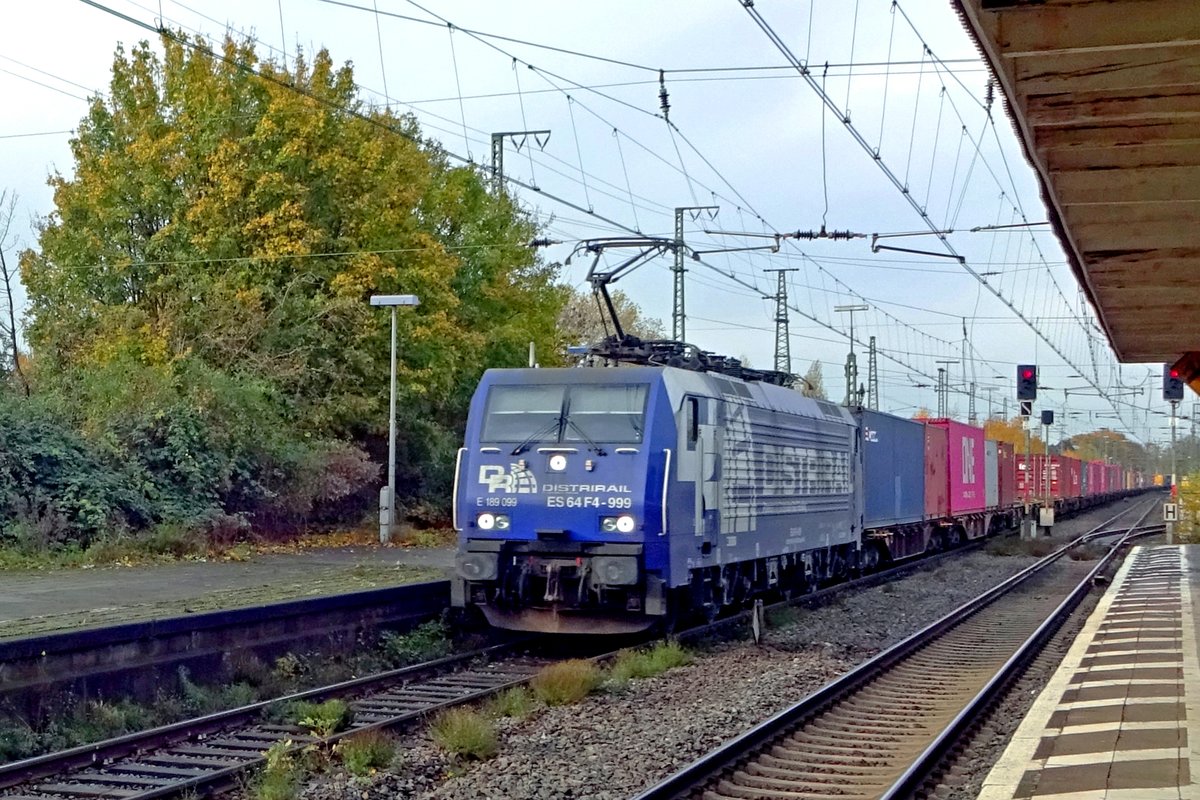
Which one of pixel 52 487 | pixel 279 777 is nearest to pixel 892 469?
pixel 52 487

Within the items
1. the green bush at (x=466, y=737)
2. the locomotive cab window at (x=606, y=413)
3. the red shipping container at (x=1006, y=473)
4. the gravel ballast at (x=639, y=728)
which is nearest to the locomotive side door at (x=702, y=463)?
the locomotive cab window at (x=606, y=413)

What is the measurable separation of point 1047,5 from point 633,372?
29.1ft

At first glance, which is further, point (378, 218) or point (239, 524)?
point (378, 218)

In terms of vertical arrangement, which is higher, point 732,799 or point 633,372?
point 633,372

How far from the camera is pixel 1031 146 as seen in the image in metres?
7.45

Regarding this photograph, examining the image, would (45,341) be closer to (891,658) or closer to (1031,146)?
(891,658)

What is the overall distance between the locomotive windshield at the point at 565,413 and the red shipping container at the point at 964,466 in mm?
20622

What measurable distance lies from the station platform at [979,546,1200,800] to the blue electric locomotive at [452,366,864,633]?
4045 mm

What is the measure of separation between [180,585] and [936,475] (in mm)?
19723

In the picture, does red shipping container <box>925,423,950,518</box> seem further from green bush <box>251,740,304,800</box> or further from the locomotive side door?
green bush <box>251,740,304,800</box>

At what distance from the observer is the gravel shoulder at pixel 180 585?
13258mm

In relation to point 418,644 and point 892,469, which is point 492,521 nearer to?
point 418,644

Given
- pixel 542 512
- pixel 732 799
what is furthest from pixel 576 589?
pixel 732 799

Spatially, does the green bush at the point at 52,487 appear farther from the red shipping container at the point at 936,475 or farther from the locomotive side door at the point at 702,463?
the red shipping container at the point at 936,475
